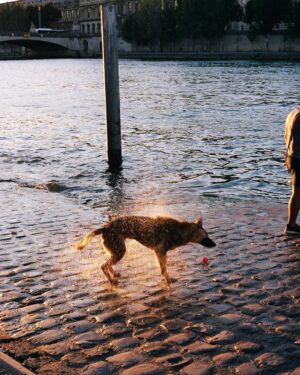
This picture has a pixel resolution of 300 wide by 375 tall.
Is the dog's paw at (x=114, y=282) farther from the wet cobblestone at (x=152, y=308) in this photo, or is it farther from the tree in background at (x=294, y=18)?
the tree in background at (x=294, y=18)

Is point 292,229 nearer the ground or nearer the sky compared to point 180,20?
nearer the ground

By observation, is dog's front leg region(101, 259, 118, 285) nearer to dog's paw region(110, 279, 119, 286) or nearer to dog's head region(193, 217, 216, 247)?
dog's paw region(110, 279, 119, 286)

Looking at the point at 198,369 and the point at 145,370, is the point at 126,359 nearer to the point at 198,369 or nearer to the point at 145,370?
the point at 145,370

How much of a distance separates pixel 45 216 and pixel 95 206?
1213 mm

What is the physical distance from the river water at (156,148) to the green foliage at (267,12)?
48.2 meters

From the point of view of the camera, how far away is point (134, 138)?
1848cm

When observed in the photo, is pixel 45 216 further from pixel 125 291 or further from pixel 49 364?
pixel 49 364

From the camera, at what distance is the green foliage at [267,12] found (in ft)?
259

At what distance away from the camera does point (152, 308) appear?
5164 mm

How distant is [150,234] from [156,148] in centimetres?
1118

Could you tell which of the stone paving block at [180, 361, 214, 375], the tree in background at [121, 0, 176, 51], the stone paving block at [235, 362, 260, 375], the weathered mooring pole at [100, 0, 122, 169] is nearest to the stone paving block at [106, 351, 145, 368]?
the stone paving block at [180, 361, 214, 375]

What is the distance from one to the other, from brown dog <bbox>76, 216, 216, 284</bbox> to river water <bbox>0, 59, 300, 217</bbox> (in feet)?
13.1

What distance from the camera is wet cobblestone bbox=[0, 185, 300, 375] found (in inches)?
170

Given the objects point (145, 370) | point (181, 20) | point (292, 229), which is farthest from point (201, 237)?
point (181, 20)
